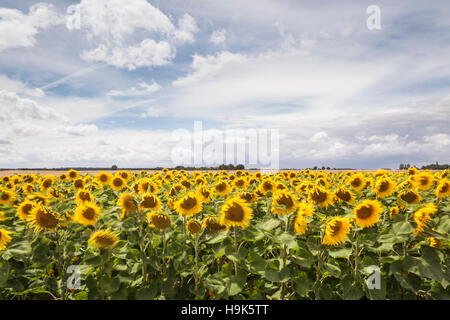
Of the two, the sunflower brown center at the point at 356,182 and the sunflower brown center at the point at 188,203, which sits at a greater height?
the sunflower brown center at the point at 356,182

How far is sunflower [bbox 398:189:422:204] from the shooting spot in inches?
171

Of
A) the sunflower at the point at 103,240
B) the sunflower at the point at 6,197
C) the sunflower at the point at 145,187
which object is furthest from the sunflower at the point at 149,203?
the sunflower at the point at 6,197

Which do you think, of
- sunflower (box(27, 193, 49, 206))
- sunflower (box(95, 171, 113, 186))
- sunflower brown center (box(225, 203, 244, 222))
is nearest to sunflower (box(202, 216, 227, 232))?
sunflower brown center (box(225, 203, 244, 222))

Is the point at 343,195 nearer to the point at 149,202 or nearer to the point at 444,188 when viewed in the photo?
the point at 444,188

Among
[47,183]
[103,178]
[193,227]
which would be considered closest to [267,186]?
[193,227]

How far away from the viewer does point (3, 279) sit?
11.3ft

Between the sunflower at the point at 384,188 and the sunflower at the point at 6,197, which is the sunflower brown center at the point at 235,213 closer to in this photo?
the sunflower at the point at 384,188

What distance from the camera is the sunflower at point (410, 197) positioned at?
14.2 feet

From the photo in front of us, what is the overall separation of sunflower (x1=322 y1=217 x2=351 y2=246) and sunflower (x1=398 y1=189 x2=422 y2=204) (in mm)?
1595

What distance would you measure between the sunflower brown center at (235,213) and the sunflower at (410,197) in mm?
2784

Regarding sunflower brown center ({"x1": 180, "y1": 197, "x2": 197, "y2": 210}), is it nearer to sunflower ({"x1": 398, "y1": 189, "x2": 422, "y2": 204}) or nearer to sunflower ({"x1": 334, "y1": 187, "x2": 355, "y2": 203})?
sunflower ({"x1": 334, "y1": 187, "x2": 355, "y2": 203})
